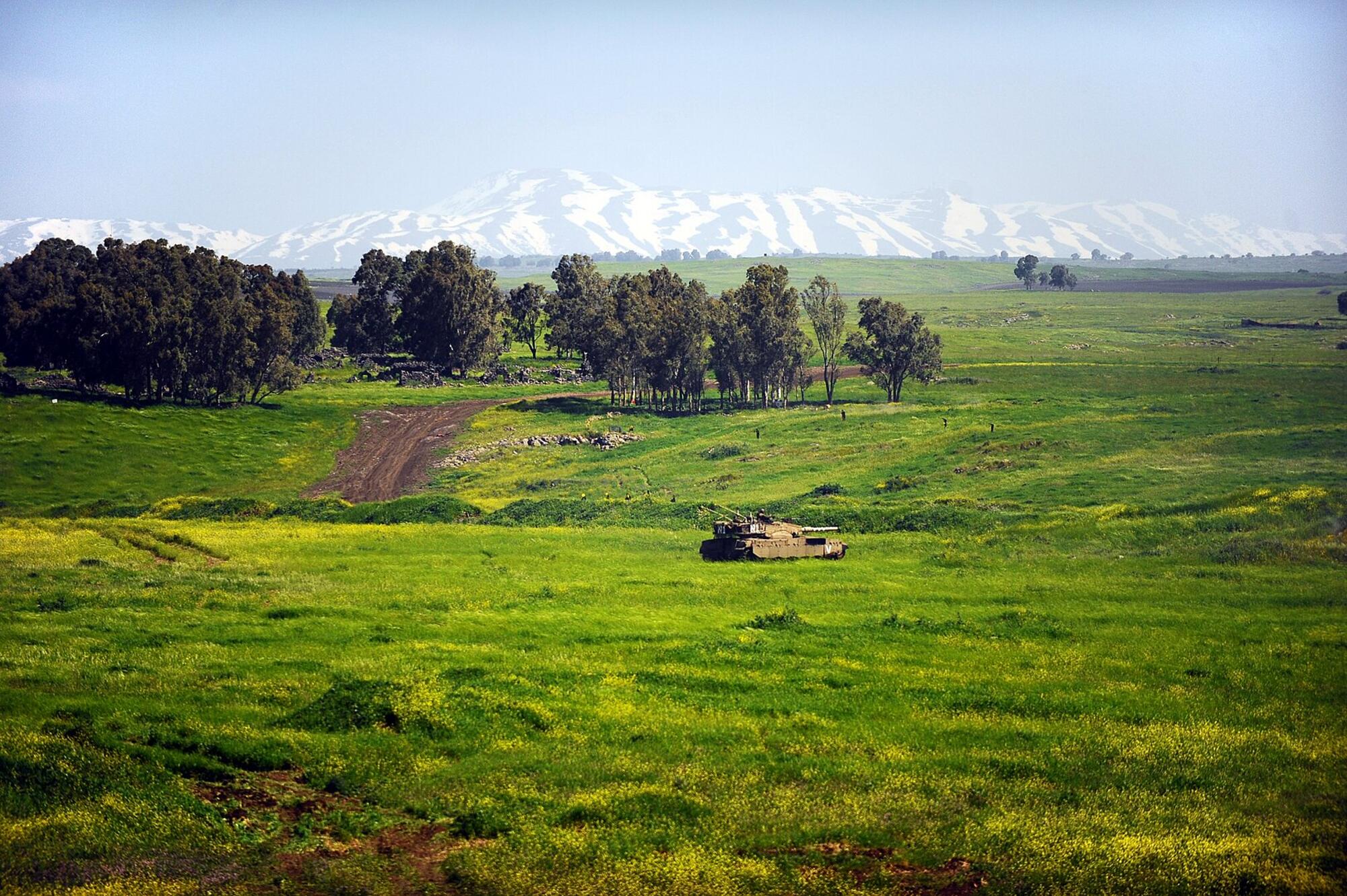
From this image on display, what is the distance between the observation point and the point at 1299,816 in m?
20.3

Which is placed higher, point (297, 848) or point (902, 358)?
point (902, 358)

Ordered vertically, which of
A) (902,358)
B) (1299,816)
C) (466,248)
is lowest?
(1299,816)

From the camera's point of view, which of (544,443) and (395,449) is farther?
(544,443)

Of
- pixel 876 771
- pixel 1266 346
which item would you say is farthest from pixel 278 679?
pixel 1266 346

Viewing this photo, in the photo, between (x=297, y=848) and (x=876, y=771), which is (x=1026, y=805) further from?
(x=297, y=848)

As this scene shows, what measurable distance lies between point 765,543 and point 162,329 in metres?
74.2

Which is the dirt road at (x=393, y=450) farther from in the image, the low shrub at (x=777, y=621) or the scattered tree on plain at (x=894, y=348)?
the low shrub at (x=777, y=621)

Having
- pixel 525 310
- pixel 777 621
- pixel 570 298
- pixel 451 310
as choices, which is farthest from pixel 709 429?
pixel 777 621

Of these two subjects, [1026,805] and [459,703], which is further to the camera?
[459,703]

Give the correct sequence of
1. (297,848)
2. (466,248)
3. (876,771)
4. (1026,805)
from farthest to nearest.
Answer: (466,248) < (876,771) < (1026,805) < (297,848)

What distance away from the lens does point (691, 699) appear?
87.2 ft

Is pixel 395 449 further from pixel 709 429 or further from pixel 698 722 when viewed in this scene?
pixel 698 722

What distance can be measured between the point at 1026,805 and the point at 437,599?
23.4m

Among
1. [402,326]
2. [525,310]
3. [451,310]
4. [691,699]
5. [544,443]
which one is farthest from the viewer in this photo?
[525,310]
